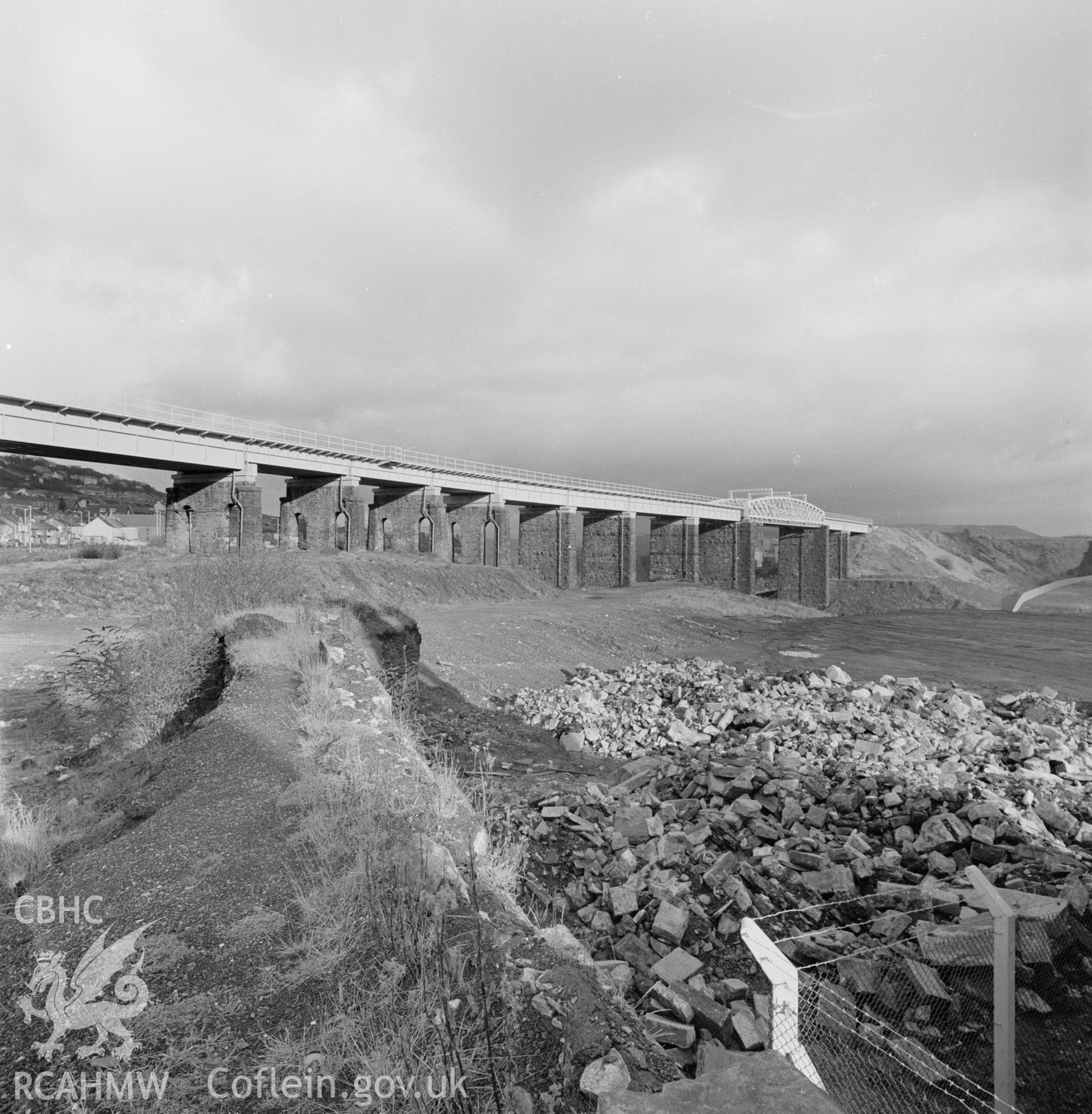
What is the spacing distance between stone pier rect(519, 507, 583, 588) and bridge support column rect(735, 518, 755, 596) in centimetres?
1800

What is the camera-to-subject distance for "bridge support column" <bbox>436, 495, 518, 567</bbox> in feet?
131

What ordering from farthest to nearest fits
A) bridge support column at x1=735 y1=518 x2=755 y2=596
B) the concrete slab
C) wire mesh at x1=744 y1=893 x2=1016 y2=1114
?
bridge support column at x1=735 y1=518 x2=755 y2=596 → wire mesh at x1=744 y1=893 x2=1016 y2=1114 → the concrete slab

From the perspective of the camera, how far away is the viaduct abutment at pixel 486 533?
26.7 metres

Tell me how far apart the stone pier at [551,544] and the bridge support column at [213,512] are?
21159 millimetres

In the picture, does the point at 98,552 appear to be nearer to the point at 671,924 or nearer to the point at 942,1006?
the point at 671,924

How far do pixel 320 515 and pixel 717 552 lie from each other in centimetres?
3708

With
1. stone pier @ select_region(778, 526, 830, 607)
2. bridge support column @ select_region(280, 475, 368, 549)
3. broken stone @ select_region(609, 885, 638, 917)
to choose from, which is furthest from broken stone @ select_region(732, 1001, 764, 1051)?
stone pier @ select_region(778, 526, 830, 607)

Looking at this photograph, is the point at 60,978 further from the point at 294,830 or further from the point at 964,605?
the point at 964,605

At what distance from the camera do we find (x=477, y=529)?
133 feet

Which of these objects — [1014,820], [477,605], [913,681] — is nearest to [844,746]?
[1014,820]

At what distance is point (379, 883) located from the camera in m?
3.31

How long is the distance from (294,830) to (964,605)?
6581cm

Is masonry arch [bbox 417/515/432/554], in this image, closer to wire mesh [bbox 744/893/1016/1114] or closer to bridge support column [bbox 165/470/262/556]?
bridge support column [bbox 165/470/262/556]

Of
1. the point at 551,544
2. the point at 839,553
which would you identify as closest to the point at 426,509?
the point at 551,544
